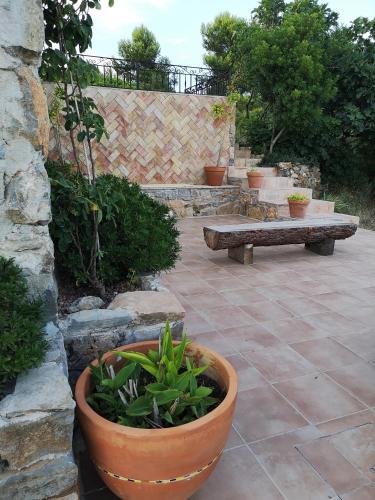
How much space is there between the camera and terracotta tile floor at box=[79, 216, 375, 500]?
1443 mm

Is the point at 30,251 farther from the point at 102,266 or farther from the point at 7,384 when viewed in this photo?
the point at 102,266

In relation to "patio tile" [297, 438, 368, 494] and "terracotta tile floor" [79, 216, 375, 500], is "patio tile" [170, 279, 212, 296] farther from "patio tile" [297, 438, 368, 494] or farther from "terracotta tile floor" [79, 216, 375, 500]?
"patio tile" [297, 438, 368, 494]

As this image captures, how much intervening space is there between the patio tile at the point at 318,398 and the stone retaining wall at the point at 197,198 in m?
4.81

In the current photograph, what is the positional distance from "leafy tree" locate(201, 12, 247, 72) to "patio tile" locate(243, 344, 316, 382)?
1287cm

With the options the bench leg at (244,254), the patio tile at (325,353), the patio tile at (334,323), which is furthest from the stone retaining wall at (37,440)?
the bench leg at (244,254)

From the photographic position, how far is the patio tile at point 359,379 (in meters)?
1.94

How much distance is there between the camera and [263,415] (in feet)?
5.83

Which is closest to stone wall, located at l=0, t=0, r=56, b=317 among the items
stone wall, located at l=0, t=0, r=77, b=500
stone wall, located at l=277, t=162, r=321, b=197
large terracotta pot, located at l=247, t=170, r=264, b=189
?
stone wall, located at l=0, t=0, r=77, b=500

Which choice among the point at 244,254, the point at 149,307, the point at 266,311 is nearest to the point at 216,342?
the point at 266,311

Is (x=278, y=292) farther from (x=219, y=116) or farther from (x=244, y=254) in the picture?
(x=219, y=116)

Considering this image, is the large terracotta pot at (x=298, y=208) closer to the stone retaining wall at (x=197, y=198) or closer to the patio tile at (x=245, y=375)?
the stone retaining wall at (x=197, y=198)

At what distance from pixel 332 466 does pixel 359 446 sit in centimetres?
19

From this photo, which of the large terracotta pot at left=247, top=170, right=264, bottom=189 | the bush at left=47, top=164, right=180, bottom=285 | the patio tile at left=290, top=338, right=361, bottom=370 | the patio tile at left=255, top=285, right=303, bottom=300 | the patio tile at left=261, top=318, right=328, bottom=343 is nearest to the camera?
the bush at left=47, top=164, right=180, bottom=285

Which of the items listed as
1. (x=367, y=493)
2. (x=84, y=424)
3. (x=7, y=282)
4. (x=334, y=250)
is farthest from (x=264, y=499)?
(x=334, y=250)
